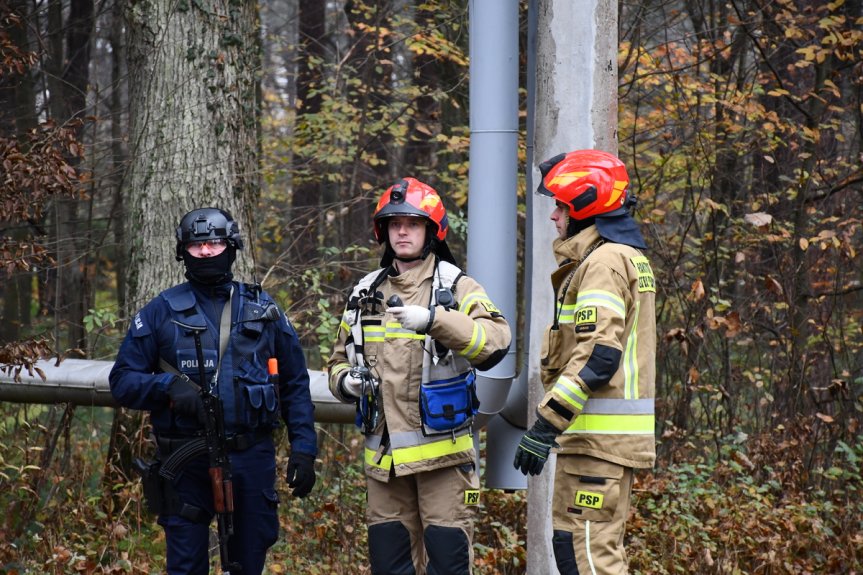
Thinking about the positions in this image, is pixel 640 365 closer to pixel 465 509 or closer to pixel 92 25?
pixel 465 509

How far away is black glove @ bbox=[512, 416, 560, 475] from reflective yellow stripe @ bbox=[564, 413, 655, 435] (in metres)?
0.17

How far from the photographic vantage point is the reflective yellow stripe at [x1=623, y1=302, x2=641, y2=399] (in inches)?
163

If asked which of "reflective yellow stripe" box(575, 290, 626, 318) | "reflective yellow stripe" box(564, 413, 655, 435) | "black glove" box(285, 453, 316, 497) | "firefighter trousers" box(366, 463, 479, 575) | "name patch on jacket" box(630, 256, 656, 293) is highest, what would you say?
"name patch on jacket" box(630, 256, 656, 293)

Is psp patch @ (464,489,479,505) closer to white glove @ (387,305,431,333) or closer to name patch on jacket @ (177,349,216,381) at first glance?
white glove @ (387,305,431,333)

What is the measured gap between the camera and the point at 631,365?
165 inches

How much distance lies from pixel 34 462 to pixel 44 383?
685mm

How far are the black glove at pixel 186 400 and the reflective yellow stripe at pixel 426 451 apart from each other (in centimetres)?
92

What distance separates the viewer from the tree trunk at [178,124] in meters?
6.62

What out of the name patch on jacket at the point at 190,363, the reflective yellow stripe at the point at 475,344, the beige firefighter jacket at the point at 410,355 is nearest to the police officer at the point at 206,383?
the name patch on jacket at the point at 190,363

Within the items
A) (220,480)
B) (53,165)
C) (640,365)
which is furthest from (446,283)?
(53,165)

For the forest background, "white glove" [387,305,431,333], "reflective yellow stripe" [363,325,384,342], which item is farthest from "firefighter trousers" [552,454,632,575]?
the forest background

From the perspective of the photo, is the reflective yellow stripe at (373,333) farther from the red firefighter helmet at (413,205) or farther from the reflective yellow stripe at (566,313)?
the reflective yellow stripe at (566,313)

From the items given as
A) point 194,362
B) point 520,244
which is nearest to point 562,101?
point 194,362

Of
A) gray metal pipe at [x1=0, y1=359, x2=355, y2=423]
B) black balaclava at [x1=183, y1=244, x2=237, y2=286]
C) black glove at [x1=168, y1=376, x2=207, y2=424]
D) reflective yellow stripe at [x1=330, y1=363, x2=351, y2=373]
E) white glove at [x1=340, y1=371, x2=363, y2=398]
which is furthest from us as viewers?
gray metal pipe at [x1=0, y1=359, x2=355, y2=423]
